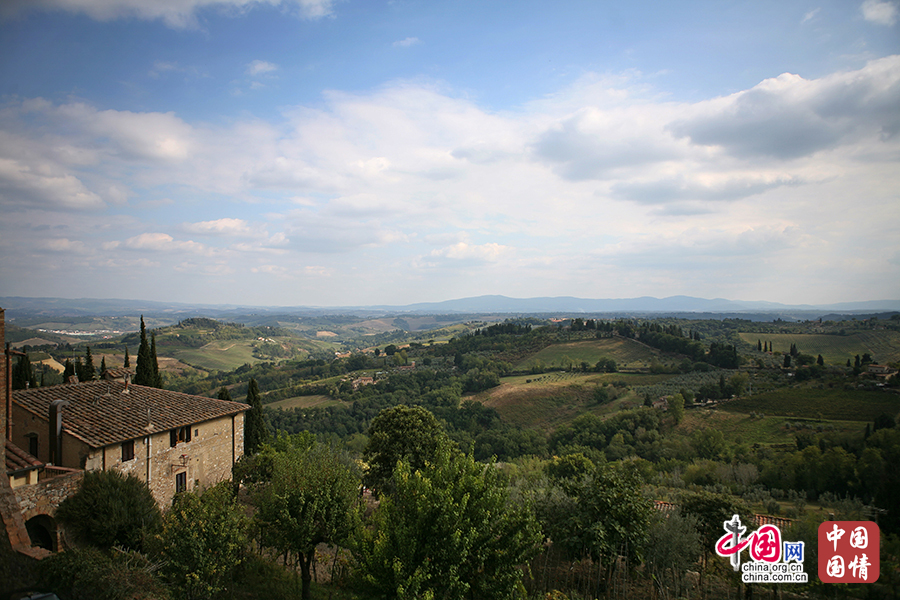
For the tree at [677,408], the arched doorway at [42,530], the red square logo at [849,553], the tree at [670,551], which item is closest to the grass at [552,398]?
the tree at [677,408]

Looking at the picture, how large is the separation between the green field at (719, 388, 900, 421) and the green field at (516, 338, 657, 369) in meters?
31.8

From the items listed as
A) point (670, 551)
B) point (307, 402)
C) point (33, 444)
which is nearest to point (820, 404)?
point (670, 551)

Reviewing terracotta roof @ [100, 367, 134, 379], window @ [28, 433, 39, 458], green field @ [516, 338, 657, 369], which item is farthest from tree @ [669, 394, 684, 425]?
window @ [28, 433, 39, 458]

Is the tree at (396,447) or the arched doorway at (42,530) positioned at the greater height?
the arched doorway at (42,530)

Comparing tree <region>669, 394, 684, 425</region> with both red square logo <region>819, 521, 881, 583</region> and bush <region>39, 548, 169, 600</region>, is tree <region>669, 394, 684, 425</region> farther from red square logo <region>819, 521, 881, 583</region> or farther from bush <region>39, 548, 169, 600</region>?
bush <region>39, 548, 169, 600</region>

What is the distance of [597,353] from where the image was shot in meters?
99.8

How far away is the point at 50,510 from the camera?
506 inches

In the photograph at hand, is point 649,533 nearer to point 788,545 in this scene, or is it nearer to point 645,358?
→ point 788,545

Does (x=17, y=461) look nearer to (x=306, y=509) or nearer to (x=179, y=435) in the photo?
(x=179, y=435)

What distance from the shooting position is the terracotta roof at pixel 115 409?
15.2m

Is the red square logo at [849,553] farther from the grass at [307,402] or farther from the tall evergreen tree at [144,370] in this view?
the grass at [307,402]

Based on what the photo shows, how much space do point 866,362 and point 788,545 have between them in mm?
62086

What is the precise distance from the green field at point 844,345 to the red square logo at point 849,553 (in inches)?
2410

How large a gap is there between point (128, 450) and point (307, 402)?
72.4m
